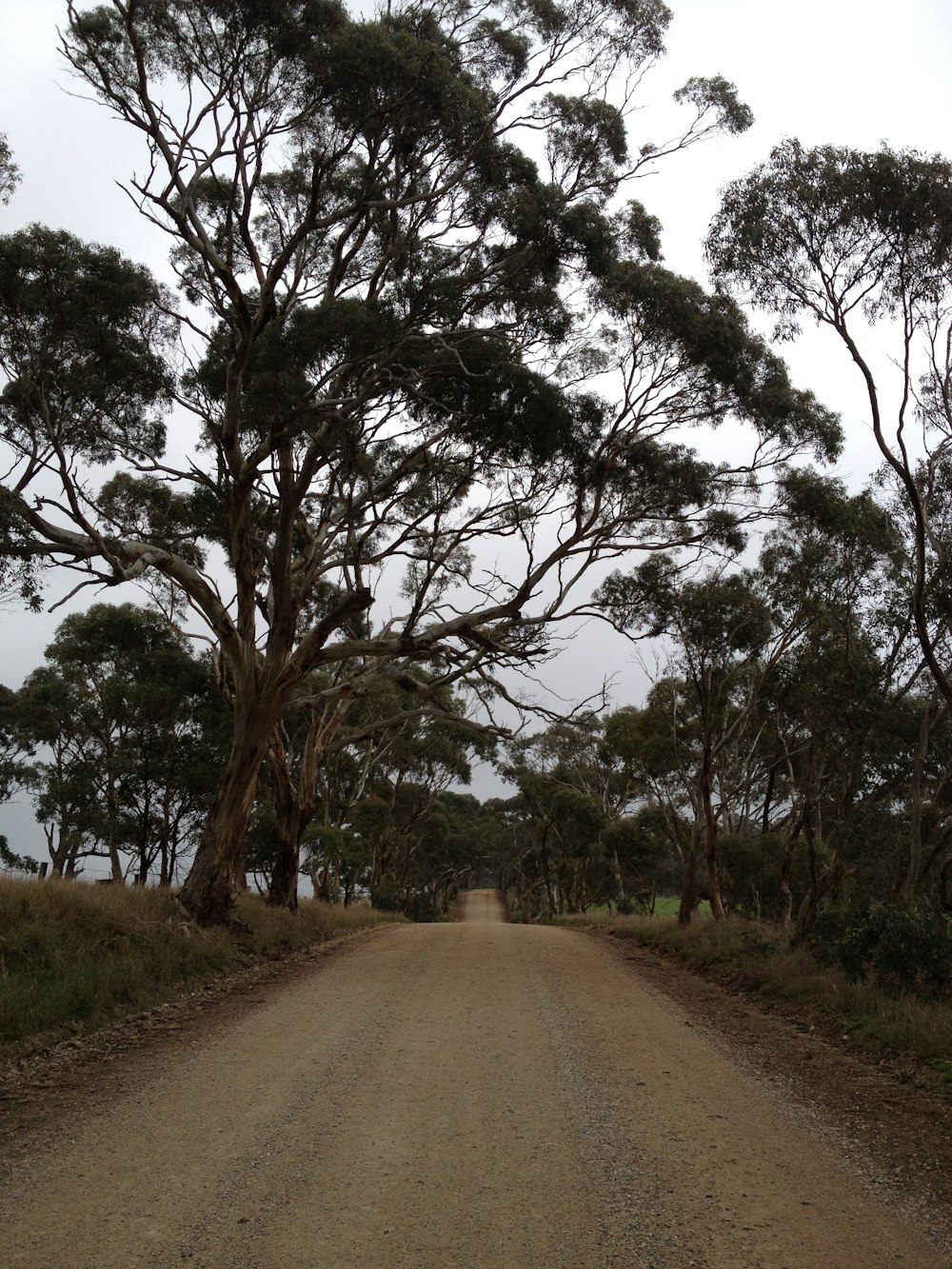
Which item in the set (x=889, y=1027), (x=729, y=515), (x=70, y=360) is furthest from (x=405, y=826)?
(x=889, y=1027)

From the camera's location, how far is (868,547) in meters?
16.1

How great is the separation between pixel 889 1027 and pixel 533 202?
11.5 m

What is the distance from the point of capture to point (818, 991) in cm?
961

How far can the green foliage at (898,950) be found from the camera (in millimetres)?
8938

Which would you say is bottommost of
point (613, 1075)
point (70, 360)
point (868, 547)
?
point (613, 1075)

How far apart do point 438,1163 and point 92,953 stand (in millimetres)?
5510

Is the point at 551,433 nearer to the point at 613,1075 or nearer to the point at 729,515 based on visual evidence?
the point at 729,515

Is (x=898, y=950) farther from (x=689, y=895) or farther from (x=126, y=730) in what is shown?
(x=126, y=730)

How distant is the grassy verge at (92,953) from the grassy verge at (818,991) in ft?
20.6

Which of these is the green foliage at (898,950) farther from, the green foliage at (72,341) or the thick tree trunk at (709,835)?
the green foliage at (72,341)

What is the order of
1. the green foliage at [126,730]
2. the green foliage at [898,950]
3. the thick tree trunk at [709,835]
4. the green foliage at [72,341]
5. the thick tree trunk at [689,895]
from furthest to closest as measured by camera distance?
the green foliage at [126,730] < the thick tree trunk at [689,895] < the thick tree trunk at [709,835] < the green foliage at [72,341] < the green foliage at [898,950]

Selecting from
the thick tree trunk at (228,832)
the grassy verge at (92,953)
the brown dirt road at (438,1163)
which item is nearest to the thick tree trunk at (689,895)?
the grassy verge at (92,953)

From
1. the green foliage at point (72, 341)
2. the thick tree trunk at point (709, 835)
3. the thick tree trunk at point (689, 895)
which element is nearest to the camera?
the green foliage at point (72, 341)

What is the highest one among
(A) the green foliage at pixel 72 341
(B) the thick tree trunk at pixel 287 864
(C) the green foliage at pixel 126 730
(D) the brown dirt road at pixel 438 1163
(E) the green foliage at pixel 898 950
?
(A) the green foliage at pixel 72 341
